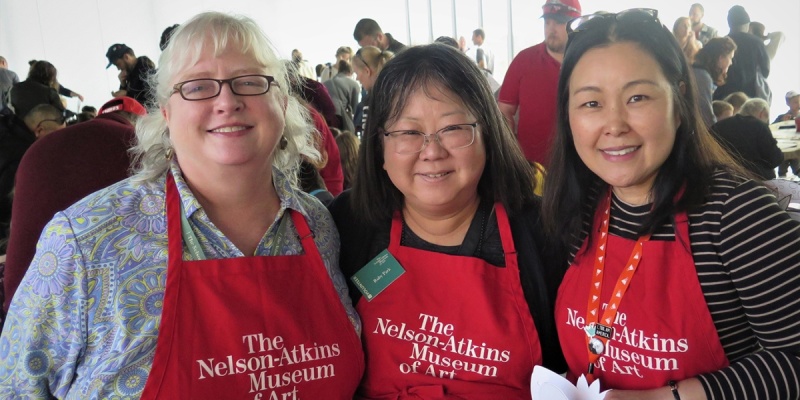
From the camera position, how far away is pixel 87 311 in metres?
1.27

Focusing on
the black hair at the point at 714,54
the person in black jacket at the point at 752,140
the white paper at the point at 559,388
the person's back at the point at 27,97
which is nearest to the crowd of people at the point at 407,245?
the white paper at the point at 559,388

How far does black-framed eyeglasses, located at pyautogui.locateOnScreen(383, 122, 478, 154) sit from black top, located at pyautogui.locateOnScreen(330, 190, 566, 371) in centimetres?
25

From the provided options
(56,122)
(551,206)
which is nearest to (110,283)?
(551,206)

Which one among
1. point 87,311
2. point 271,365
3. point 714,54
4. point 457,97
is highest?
point 457,97

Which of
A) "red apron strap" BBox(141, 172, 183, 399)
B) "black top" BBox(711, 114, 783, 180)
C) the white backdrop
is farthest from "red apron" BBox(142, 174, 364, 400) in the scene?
the white backdrop

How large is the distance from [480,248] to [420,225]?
0.19m

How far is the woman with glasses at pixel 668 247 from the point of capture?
128cm

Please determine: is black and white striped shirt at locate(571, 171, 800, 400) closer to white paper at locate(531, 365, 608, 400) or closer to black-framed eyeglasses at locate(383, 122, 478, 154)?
white paper at locate(531, 365, 608, 400)

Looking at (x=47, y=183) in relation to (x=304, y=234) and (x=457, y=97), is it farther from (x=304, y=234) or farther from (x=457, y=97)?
(x=457, y=97)

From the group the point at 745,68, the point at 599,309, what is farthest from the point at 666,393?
the point at 745,68

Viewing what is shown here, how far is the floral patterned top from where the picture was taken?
126cm

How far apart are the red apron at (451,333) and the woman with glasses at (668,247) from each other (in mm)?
176

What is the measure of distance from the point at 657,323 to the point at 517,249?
45 cm

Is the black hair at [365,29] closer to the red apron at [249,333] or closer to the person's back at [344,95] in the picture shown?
the person's back at [344,95]
